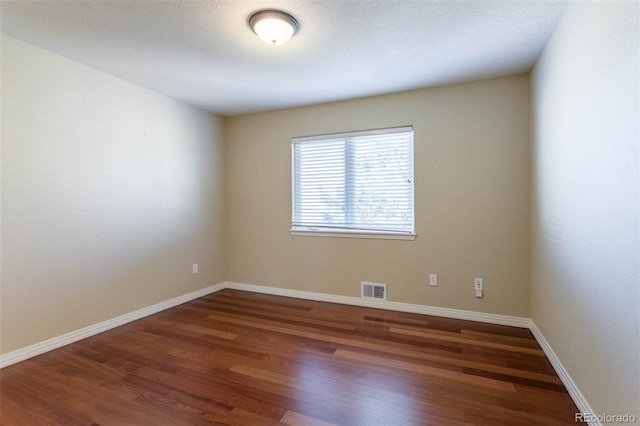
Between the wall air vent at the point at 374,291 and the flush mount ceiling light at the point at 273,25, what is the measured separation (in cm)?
258

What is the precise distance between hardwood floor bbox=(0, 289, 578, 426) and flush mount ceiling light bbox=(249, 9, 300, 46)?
2.29 meters

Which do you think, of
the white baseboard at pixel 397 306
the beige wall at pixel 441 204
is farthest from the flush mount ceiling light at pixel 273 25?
the white baseboard at pixel 397 306

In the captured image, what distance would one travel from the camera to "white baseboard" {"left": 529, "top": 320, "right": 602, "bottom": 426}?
1638mm

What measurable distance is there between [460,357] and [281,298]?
7.14 feet

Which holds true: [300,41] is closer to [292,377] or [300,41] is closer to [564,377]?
[292,377]

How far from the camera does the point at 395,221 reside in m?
3.38

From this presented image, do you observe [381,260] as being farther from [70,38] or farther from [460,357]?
[70,38]

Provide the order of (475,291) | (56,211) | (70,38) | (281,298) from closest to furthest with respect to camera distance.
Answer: (70,38) → (56,211) → (475,291) → (281,298)

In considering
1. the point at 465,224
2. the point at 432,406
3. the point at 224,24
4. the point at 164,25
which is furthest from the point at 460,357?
the point at 164,25

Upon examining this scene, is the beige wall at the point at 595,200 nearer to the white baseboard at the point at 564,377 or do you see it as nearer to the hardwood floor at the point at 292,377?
the white baseboard at the point at 564,377

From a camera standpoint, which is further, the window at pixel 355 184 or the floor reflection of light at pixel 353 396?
the window at pixel 355 184

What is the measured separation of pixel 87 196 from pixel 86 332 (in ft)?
3.94

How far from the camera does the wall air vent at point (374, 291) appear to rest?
11.2 ft

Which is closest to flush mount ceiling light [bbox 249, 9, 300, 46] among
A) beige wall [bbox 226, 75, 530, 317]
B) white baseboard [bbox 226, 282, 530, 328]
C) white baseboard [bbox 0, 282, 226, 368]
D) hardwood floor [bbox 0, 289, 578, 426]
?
beige wall [bbox 226, 75, 530, 317]
